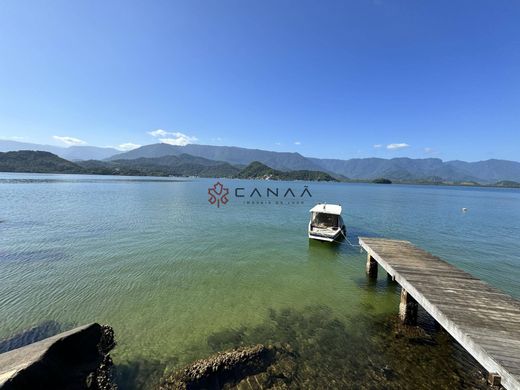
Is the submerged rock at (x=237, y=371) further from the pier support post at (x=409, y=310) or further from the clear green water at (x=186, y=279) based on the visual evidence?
the pier support post at (x=409, y=310)

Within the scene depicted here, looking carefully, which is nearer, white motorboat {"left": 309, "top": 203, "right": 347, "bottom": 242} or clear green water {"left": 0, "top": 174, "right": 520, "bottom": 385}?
clear green water {"left": 0, "top": 174, "right": 520, "bottom": 385}

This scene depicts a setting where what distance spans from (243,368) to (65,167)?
755 ft

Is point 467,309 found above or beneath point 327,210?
beneath

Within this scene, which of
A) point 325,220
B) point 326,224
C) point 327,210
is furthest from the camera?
point 325,220

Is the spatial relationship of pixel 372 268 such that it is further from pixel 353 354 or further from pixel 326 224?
pixel 326 224

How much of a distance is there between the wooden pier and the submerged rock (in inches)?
167

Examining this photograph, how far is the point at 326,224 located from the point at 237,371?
735 inches

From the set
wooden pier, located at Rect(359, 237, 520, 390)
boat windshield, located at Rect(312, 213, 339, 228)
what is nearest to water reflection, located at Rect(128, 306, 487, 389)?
wooden pier, located at Rect(359, 237, 520, 390)

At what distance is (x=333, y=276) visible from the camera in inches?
539

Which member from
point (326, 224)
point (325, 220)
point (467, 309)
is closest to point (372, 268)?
point (467, 309)

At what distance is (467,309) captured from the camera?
20.9ft

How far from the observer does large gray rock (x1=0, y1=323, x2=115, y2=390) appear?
172 inches

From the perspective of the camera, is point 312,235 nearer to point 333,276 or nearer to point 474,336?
point 333,276

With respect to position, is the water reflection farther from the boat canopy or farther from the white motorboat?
the boat canopy
